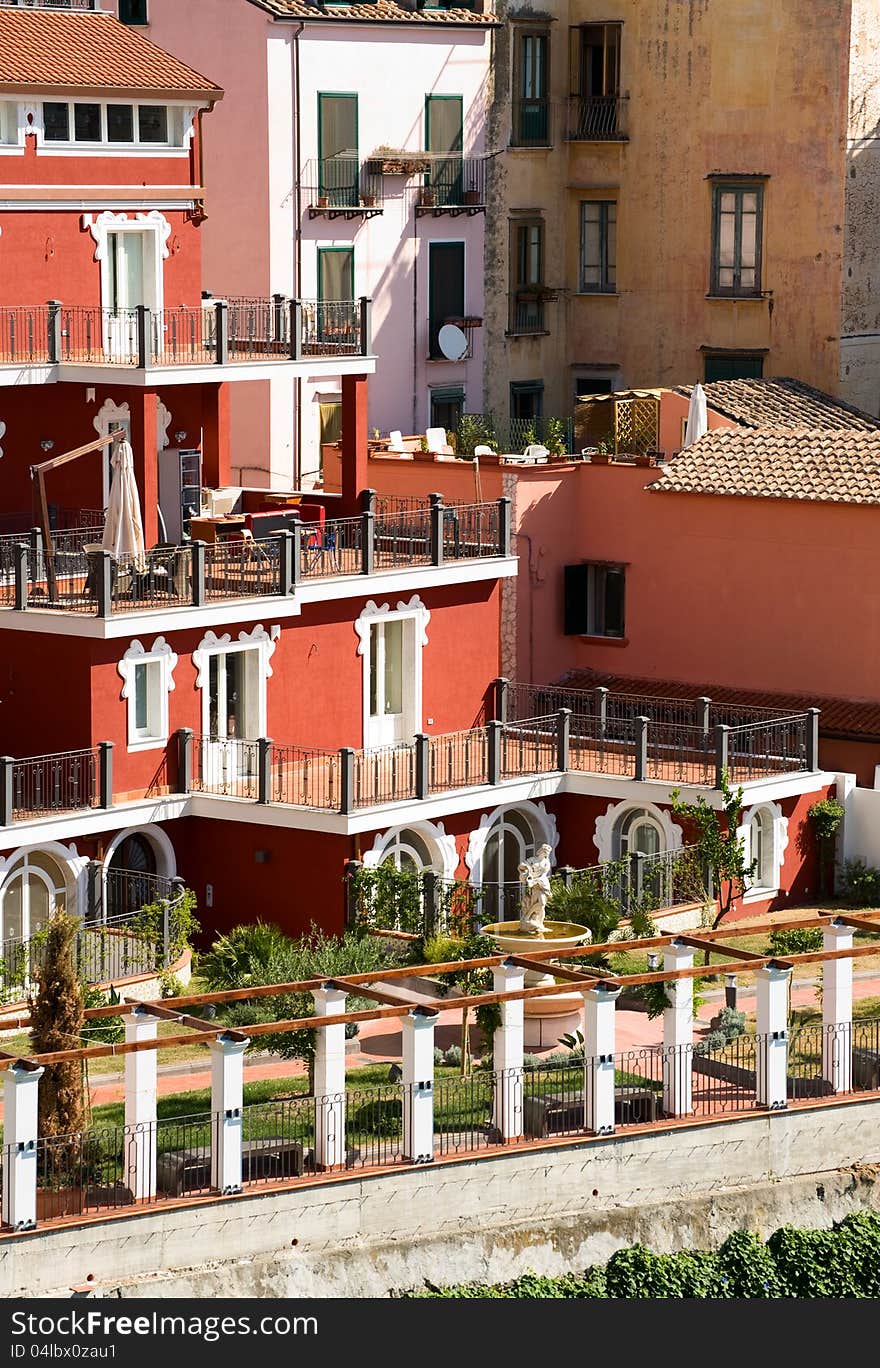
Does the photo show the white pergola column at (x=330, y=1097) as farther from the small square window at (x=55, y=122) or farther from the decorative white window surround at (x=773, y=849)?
the small square window at (x=55, y=122)

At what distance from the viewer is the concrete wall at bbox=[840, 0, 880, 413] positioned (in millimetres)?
60469

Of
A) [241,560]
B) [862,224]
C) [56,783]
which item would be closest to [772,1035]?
[56,783]

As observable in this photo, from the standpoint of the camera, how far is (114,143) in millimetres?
48406

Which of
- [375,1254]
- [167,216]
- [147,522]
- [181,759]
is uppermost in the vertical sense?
[167,216]

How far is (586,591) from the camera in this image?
5394 cm

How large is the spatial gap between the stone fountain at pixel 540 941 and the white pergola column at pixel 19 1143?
281 inches

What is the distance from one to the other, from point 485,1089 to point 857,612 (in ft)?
57.9

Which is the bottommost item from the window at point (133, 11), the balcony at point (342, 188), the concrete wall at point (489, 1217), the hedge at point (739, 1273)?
the hedge at point (739, 1273)

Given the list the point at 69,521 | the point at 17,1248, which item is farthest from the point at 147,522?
the point at 17,1248

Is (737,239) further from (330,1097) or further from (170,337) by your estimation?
(330,1097)

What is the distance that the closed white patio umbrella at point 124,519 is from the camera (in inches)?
1754

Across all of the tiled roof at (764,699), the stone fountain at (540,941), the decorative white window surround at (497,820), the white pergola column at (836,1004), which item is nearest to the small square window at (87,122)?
the decorative white window surround at (497,820)

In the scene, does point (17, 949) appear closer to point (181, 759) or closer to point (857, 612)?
point (181, 759)

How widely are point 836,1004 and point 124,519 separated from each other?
42.0 feet
